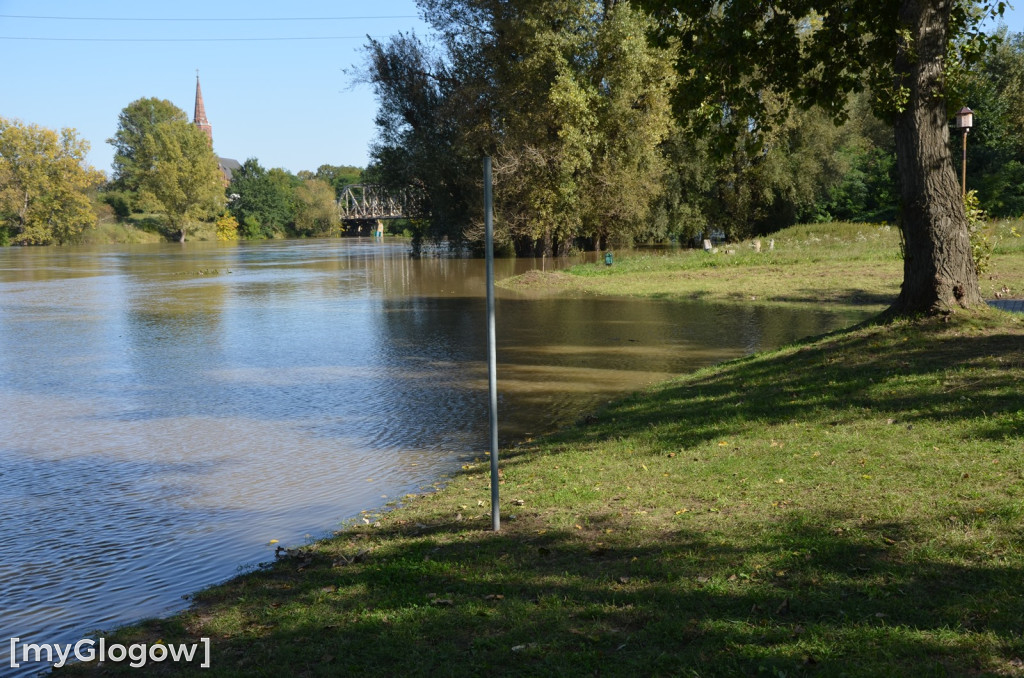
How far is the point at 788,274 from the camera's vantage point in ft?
87.8

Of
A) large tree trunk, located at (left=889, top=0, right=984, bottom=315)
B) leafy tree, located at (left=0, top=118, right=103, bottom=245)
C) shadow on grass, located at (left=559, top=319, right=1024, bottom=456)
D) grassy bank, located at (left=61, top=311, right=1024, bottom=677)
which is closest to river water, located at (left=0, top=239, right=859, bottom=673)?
grassy bank, located at (left=61, top=311, right=1024, bottom=677)

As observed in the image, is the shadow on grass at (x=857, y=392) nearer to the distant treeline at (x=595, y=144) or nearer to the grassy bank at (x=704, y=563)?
the grassy bank at (x=704, y=563)

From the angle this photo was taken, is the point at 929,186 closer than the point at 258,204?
Yes

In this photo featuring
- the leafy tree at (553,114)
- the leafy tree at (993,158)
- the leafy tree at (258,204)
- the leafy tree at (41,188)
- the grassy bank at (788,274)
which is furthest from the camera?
the leafy tree at (258,204)

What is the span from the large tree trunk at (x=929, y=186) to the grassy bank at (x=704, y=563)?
2090 millimetres

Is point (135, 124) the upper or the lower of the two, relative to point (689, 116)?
upper

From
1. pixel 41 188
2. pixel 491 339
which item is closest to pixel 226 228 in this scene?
pixel 41 188

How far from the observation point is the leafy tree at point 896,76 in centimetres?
1065

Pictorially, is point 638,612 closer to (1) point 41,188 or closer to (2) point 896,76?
(2) point 896,76

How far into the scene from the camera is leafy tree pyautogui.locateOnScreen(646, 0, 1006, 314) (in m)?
10.6

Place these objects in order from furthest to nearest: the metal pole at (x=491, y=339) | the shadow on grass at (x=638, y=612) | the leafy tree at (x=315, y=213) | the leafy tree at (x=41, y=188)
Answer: the leafy tree at (x=315, y=213)
the leafy tree at (x=41, y=188)
the metal pole at (x=491, y=339)
the shadow on grass at (x=638, y=612)

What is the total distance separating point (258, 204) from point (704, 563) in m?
137

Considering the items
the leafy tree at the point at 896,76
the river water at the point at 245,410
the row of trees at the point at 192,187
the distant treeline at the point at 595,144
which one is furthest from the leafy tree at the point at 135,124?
the leafy tree at the point at 896,76

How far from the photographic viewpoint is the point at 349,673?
4336mm
